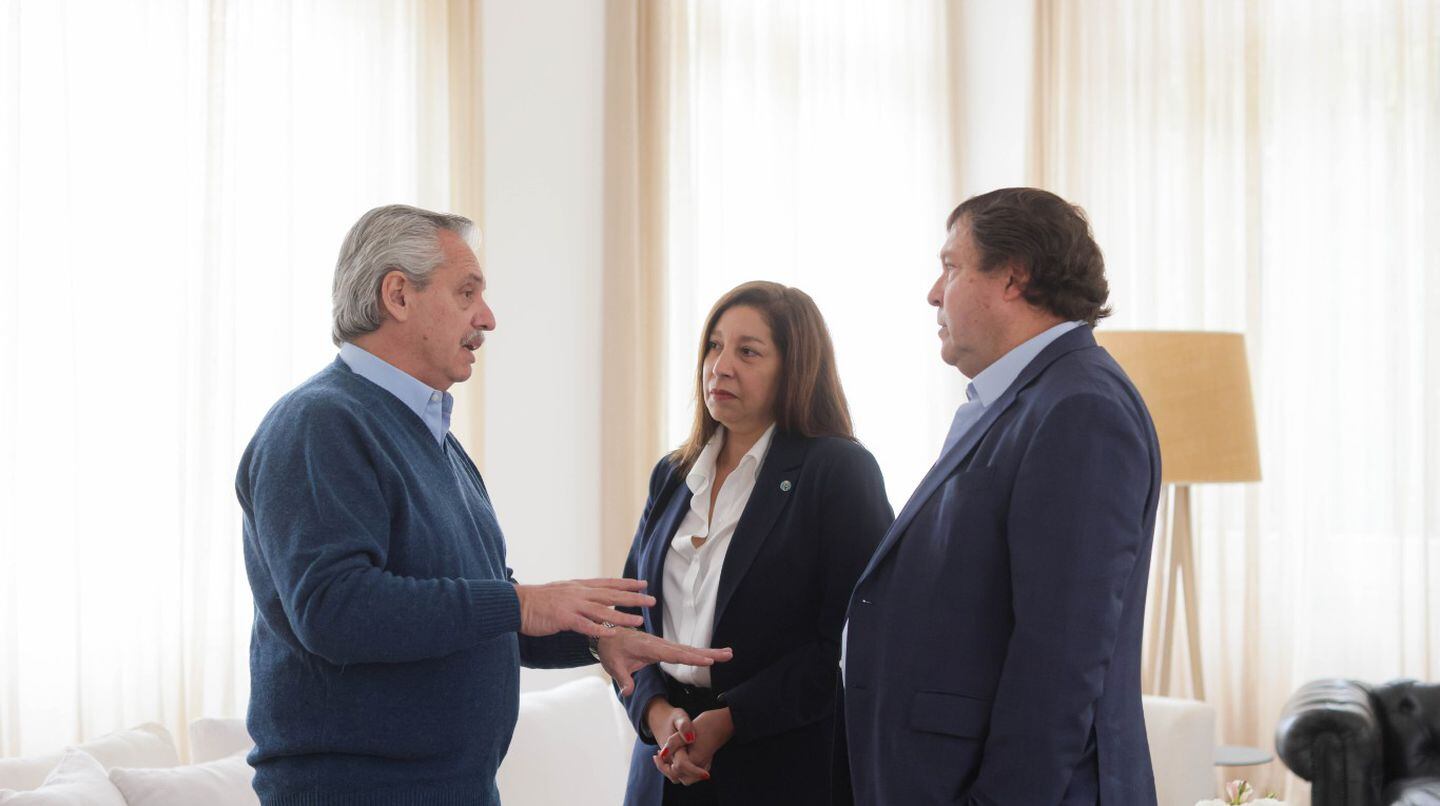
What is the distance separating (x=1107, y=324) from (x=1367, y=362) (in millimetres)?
1073

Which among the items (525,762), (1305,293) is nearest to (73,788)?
(525,762)

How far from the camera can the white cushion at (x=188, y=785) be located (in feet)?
7.66

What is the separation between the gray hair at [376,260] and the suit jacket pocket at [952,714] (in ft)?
3.23

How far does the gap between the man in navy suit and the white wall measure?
2.59 m

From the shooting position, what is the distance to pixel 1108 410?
176cm

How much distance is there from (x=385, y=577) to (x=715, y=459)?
3.37 ft

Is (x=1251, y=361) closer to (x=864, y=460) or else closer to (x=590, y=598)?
(x=864, y=460)

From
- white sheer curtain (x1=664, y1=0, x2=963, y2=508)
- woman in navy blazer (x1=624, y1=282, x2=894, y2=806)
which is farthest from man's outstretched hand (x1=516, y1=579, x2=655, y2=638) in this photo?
white sheer curtain (x1=664, y1=0, x2=963, y2=508)

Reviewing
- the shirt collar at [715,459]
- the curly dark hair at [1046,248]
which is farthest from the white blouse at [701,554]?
the curly dark hair at [1046,248]

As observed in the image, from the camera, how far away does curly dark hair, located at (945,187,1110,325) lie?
192cm

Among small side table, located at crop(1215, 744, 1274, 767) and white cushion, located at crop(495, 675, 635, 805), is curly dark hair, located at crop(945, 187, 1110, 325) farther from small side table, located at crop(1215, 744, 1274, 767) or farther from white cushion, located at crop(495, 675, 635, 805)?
small side table, located at crop(1215, 744, 1274, 767)

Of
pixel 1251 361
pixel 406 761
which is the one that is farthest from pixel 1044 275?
pixel 1251 361

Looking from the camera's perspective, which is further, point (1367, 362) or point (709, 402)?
point (1367, 362)

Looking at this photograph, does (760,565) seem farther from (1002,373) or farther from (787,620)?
(1002,373)
